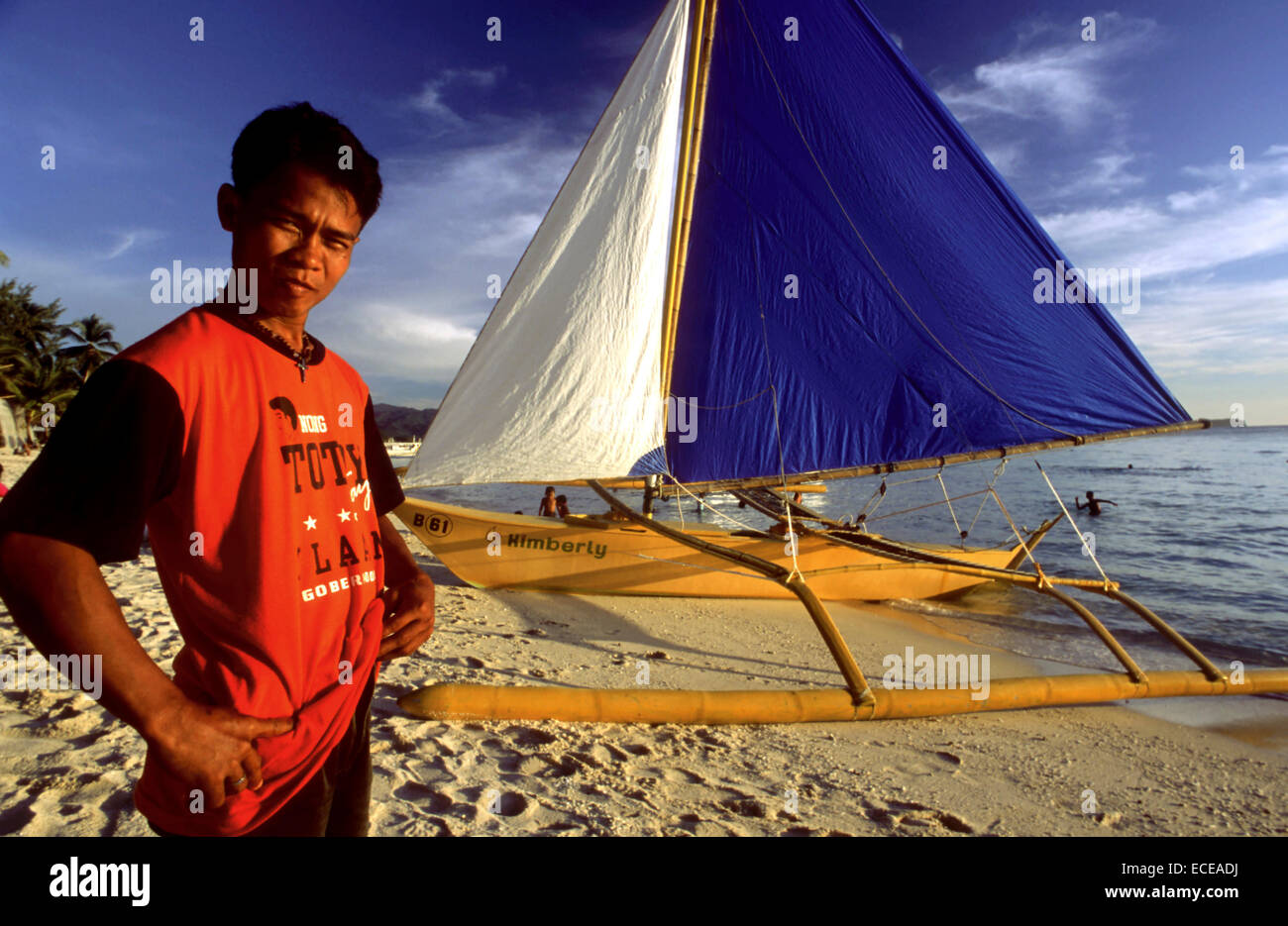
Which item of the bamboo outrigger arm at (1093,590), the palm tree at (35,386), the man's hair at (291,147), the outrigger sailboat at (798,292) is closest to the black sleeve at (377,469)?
the man's hair at (291,147)

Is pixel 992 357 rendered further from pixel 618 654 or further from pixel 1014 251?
pixel 618 654

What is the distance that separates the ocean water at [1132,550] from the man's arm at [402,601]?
4.29 meters

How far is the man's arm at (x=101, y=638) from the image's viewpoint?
91 centimetres

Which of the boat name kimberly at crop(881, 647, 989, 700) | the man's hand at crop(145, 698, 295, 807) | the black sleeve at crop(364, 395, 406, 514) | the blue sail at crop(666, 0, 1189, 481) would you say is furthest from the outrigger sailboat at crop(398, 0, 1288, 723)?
the man's hand at crop(145, 698, 295, 807)

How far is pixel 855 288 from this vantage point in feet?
24.3

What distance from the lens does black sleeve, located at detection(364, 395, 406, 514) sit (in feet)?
5.68

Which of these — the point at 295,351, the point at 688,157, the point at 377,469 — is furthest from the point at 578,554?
the point at 295,351

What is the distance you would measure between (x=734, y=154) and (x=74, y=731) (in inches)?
314

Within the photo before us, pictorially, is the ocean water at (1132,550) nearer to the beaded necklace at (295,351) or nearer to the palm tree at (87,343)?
the beaded necklace at (295,351)

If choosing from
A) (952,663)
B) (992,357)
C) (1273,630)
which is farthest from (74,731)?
(1273,630)

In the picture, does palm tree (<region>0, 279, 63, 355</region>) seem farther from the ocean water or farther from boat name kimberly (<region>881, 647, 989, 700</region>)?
boat name kimberly (<region>881, 647, 989, 700</region>)

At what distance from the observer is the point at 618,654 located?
20.6 ft

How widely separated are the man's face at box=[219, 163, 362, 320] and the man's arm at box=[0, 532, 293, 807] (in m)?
0.61
